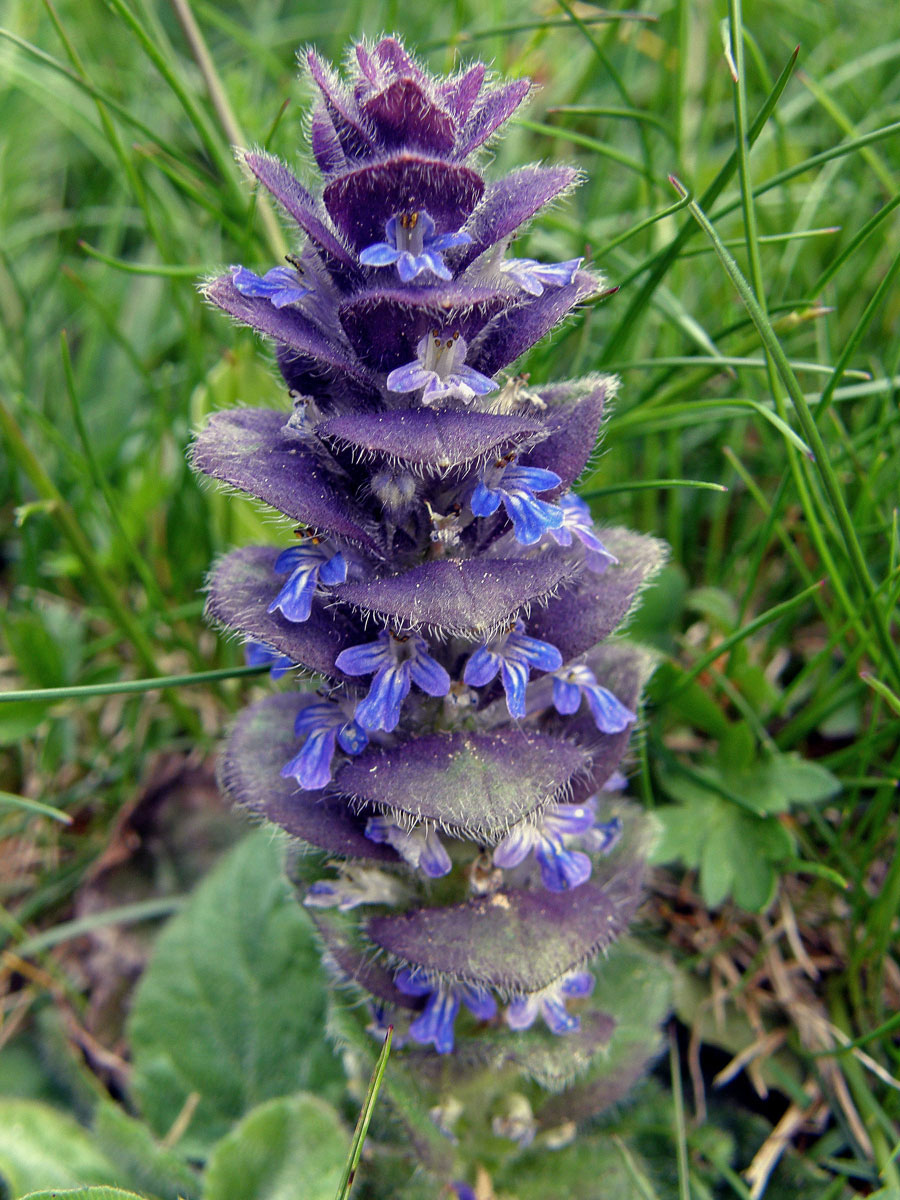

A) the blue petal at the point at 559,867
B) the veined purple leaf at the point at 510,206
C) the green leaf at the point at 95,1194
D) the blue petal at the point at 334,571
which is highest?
the veined purple leaf at the point at 510,206

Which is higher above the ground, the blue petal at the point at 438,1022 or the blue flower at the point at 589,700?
the blue flower at the point at 589,700

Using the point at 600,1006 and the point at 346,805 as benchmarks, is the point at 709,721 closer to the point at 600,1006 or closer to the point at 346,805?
the point at 600,1006

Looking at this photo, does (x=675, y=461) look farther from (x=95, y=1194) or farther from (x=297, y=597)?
(x=95, y=1194)

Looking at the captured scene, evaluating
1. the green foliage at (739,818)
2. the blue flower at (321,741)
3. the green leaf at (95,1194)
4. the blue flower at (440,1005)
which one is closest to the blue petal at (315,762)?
the blue flower at (321,741)

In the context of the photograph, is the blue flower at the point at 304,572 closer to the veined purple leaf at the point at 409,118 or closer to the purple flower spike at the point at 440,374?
the purple flower spike at the point at 440,374

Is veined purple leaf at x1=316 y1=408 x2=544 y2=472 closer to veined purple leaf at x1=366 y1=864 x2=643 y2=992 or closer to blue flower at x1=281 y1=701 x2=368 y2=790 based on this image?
blue flower at x1=281 y1=701 x2=368 y2=790

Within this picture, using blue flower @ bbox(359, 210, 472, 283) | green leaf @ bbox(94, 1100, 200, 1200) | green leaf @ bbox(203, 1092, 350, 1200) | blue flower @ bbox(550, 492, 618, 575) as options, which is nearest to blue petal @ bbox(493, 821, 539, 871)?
blue flower @ bbox(550, 492, 618, 575)
